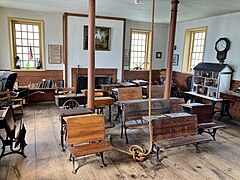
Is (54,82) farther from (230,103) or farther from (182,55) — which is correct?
(230,103)

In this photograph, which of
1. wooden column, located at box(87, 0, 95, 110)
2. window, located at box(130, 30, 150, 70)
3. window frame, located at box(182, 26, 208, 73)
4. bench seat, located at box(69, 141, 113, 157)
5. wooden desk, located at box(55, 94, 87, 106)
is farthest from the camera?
window, located at box(130, 30, 150, 70)

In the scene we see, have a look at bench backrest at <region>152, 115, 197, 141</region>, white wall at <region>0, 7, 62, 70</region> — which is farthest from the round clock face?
white wall at <region>0, 7, 62, 70</region>

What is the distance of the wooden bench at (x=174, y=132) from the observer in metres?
3.33

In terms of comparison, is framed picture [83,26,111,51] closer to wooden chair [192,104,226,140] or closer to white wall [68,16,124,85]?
white wall [68,16,124,85]

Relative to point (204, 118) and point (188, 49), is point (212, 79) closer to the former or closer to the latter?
point (188, 49)

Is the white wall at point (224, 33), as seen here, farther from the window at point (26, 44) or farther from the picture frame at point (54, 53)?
the window at point (26, 44)

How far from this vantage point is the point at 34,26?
6715 millimetres

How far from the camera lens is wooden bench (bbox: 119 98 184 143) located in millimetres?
4066

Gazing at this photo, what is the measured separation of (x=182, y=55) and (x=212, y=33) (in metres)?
1.55

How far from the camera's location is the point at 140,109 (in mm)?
4246

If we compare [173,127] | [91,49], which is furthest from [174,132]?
[91,49]

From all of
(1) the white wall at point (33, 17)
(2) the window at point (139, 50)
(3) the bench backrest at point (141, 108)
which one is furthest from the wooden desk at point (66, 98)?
(2) the window at point (139, 50)

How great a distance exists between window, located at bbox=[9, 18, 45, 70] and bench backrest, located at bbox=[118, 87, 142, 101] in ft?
11.4

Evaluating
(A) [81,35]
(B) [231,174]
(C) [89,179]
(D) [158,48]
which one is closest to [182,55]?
(D) [158,48]
